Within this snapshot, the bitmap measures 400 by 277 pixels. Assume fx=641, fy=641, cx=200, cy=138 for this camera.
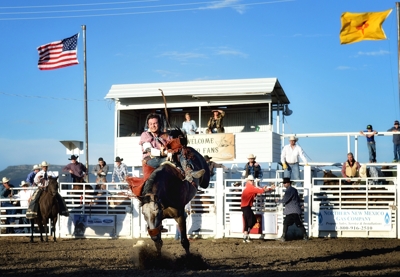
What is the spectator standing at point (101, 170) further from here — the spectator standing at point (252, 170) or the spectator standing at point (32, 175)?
the spectator standing at point (252, 170)

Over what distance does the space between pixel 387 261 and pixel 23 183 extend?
12.1 m

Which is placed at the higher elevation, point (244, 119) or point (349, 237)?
point (244, 119)

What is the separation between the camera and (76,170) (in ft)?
67.1

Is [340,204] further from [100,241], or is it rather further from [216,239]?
[100,241]

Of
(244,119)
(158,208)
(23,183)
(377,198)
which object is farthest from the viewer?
(244,119)

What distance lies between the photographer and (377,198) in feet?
58.7

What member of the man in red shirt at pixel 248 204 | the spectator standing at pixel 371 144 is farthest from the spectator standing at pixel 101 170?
the spectator standing at pixel 371 144

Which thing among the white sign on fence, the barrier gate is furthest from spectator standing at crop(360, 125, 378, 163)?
the white sign on fence

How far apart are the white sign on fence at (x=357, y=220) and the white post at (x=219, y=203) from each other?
9.28 ft

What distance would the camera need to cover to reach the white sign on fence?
17438mm

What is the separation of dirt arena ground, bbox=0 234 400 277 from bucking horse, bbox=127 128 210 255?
0.55m

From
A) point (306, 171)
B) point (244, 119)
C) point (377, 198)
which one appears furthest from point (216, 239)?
point (244, 119)

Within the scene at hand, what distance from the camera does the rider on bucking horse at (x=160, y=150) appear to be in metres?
10.4

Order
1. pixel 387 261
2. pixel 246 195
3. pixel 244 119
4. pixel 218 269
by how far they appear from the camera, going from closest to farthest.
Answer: pixel 218 269 < pixel 387 261 < pixel 246 195 < pixel 244 119
